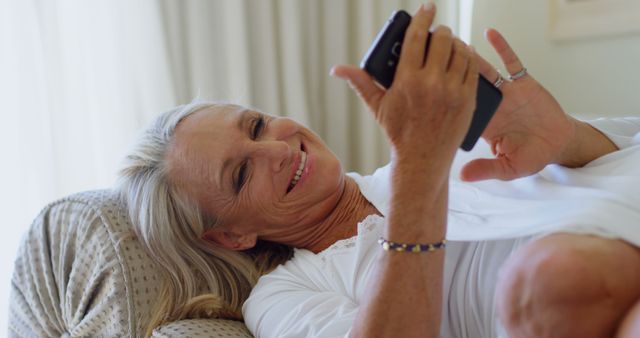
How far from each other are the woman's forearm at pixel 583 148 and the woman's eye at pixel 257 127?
24.5 inches

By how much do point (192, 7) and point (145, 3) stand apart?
15cm

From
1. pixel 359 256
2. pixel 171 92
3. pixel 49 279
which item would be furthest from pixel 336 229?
pixel 171 92

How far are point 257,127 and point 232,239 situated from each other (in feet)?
0.88

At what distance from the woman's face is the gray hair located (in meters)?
0.04

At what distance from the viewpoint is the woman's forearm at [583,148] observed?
1.00 m

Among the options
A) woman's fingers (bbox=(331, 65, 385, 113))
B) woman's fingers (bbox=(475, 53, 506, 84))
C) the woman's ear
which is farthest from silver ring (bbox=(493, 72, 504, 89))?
the woman's ear

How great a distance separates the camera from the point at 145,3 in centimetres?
174

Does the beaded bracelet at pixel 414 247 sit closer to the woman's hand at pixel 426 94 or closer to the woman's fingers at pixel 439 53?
the woman's hand at pixel 426 94

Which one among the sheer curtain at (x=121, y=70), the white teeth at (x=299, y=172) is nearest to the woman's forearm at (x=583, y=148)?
the white teeth at (x=299, y=172)

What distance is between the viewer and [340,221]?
1.25 metres

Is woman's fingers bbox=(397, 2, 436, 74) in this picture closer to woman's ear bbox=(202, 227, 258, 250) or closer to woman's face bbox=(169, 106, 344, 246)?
woman's face bbox=(169, 106, 344, 246)

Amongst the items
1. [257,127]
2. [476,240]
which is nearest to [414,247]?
[476,240]

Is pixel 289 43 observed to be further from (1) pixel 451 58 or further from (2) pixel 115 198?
(1) pixel 451 58

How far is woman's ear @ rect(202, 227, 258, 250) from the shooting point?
1264mm
